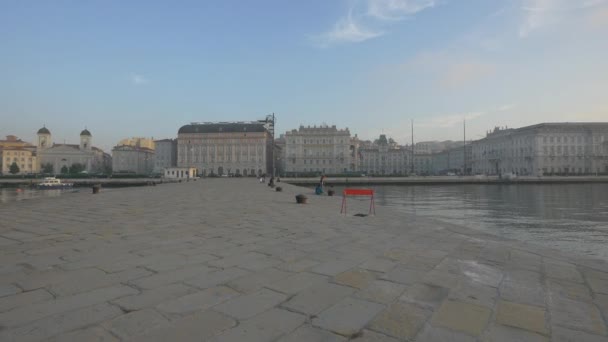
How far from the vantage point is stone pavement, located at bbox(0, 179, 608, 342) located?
10.1ft

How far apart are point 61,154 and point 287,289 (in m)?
162

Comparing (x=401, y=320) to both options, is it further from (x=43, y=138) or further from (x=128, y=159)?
(x=43, y=138)

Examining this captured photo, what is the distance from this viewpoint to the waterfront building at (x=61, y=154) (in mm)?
132375

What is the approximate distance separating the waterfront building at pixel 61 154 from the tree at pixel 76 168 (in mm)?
749

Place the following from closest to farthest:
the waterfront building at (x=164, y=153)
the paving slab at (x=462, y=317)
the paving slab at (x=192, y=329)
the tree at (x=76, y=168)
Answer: the paving slab at (x=192, y=329) < the paving slab at (x=462, y=317) < the tree at (x=76, y=168) < the waterfront building at (x=164, y=153)

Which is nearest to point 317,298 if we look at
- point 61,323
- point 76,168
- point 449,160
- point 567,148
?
point 61,323

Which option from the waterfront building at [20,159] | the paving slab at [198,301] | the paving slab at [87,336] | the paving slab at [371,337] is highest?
the waterfront building at [20,159]

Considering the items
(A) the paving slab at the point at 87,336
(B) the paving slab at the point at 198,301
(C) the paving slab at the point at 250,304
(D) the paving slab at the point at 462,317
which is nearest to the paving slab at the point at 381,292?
(D) the paving slab at the point at 462,317

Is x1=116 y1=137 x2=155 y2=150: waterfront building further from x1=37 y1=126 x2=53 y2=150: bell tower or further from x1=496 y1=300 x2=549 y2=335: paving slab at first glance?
x1=496 y1=300 x2=549 y2=335: paving slab

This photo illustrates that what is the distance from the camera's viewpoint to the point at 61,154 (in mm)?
134125

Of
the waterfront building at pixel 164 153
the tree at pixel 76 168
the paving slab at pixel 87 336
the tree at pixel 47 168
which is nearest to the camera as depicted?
the paving slab at pixel 87 336

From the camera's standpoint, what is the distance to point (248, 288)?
4176mm

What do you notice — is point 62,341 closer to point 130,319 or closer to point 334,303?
point 130,319

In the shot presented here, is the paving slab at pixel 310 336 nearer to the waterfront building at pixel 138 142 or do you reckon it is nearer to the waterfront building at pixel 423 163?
the waterfront building at pixel 423 163
